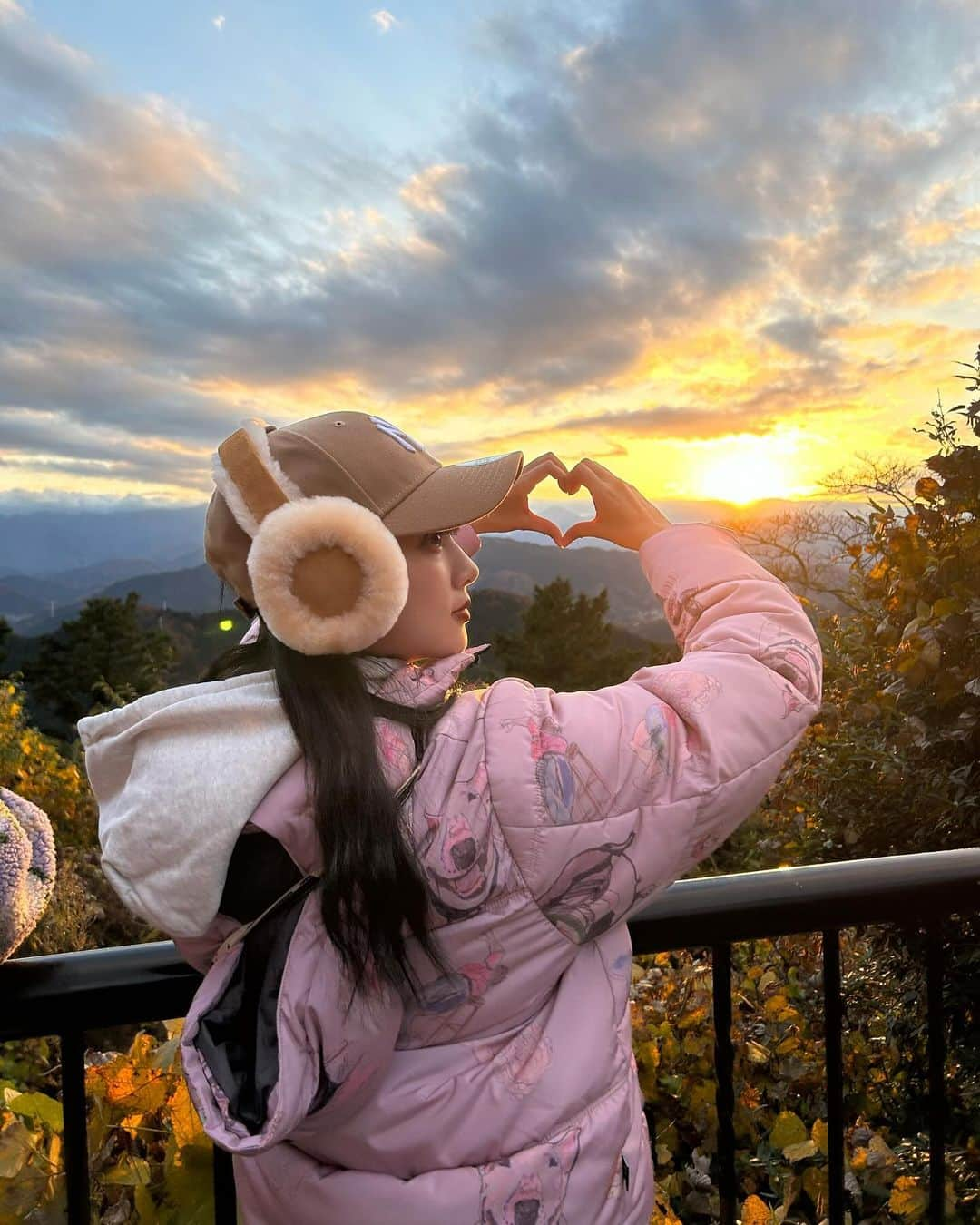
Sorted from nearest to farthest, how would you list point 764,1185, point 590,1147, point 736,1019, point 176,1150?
point 590,1147, point 176,1150, point 764,1185, point 736,1019

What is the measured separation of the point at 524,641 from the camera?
23.4 m

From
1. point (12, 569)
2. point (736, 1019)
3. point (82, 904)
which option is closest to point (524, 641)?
point (82, 904)

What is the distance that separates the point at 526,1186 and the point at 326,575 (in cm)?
68

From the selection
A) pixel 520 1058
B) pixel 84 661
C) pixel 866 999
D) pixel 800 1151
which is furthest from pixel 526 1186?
pixel 84 661

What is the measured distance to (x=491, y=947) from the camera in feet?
3.08

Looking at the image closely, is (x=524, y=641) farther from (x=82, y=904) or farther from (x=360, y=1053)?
(x=360, y=1053)

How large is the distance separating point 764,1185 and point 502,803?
8.34 ft

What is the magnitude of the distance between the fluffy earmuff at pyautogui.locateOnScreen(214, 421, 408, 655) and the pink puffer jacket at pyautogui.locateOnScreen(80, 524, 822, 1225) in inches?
3.2

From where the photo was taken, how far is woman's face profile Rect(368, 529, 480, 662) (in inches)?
43.0

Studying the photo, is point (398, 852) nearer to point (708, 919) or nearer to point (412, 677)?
point (412, 677)

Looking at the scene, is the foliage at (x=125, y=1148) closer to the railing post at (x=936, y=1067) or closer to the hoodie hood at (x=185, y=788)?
the hoodie hood at (x=185, y=788)

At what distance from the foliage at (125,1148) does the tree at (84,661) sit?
2613 centimetres

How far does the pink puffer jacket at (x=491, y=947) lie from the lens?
91cm

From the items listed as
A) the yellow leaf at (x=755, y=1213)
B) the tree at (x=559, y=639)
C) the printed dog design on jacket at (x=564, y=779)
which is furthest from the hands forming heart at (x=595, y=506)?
the tree at (x=559, y=639)
